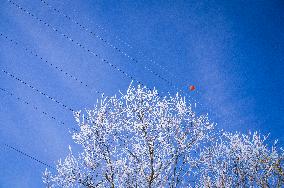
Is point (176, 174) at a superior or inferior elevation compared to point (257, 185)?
inferior

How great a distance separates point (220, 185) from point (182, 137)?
455 centimetres

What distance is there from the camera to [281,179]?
1534 centimetres

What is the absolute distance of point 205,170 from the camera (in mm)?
15805

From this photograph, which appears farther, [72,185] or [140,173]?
[72,185]

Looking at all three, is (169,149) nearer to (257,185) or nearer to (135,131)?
(135,131)

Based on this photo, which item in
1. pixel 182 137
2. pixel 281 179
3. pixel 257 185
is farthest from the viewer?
pixel 257 185

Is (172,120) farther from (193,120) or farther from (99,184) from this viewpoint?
(99,184)

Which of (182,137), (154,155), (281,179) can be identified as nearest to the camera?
(154,155)

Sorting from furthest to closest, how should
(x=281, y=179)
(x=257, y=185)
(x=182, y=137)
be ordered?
(x=257, y=185), (x=281, y=179), (x=182, y=137)

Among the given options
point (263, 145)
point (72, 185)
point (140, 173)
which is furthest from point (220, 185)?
point (72, 185)

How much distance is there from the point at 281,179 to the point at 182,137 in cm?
639

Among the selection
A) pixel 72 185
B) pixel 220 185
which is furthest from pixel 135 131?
pixel 220 185

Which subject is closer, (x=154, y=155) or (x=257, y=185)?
(x=154, y=155)

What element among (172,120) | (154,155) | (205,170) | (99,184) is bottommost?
(99,184)
